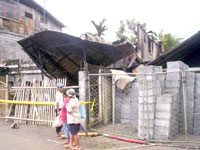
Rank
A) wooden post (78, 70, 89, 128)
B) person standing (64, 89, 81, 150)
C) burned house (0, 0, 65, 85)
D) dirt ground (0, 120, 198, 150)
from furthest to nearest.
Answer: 1. burned house (0, 0, 65, 85)
2. wooden post (78, 70, 89, 128)
3. dirt ground (0, 120, 198, 150)
4. person standing (64, 89, 81, 150)

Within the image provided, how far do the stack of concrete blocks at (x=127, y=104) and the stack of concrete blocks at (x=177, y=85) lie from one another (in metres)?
1.51

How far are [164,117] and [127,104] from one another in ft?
7.27

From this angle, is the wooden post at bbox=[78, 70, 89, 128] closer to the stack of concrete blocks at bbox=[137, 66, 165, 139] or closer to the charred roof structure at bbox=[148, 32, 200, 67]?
the stack of concrete blocks at bbox=[137, 66, 165, 139]

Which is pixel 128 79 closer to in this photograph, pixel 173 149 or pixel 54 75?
pixel 173 149

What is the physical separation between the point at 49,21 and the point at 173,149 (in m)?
21.6

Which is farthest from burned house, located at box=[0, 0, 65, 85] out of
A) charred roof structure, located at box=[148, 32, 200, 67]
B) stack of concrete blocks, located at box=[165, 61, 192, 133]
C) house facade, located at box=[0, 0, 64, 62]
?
stack of concrete blocks, located at box=[165, 61, 192, 133]

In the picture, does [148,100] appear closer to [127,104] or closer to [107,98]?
[127,104]

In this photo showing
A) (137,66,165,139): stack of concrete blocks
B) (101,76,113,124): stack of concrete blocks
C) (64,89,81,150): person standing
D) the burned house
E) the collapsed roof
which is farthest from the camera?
the burned house

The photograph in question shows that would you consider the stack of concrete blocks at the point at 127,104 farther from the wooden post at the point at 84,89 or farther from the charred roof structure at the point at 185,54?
the charred roof structure at the point at 185,54

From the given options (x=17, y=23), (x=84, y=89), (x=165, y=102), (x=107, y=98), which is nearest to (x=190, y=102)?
(x=165, y=102)

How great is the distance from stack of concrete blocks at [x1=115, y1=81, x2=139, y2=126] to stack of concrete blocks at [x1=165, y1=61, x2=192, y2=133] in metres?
1.51

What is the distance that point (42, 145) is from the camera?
17.6 feet

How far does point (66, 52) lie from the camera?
29.7 feet

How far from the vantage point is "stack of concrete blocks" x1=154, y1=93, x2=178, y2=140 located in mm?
5141
